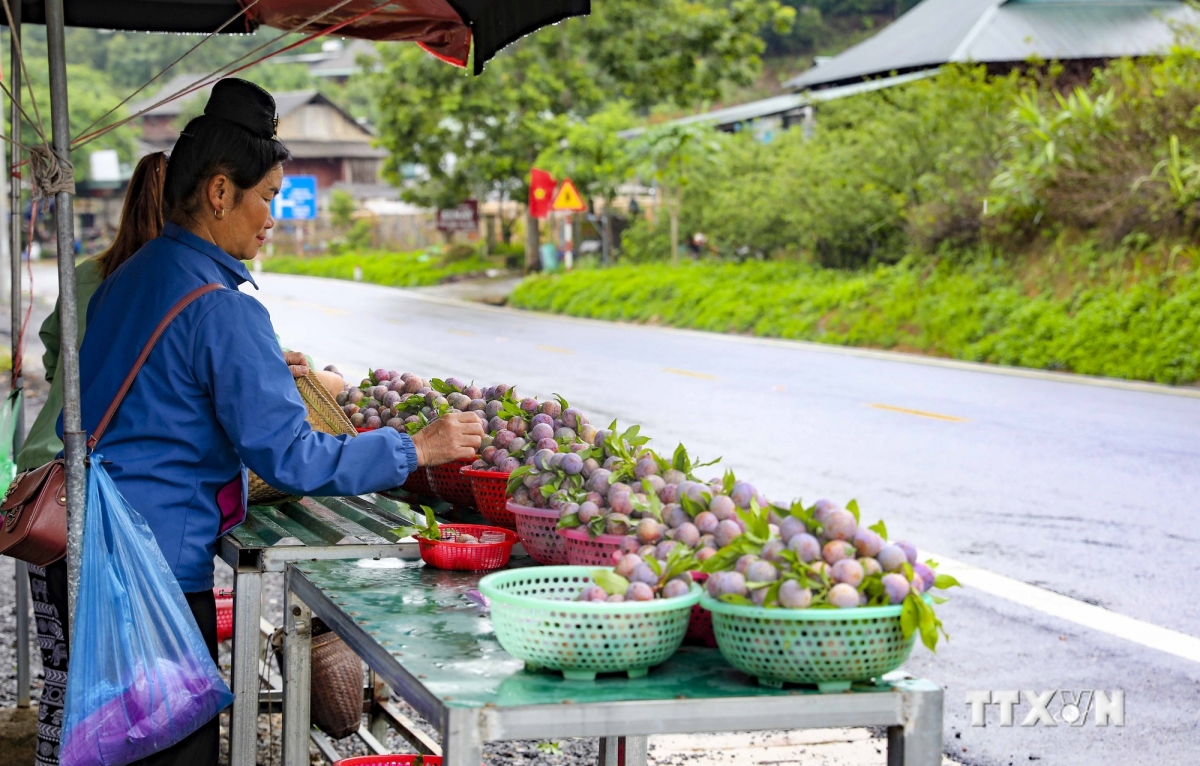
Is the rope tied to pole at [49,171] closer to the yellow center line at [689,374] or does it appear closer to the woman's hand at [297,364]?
the woman's hand at [297,364]

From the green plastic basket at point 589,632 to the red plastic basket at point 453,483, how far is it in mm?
1337

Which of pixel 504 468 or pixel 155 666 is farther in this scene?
pixel 504 468

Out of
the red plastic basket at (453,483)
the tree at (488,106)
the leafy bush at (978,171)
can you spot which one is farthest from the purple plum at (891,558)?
the tree at (488,106)

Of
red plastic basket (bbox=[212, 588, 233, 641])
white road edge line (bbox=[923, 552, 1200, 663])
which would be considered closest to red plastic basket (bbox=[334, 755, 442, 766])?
red plastic basket (bbox=[212, 588, 233, 641])

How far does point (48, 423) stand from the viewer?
337 centimetres

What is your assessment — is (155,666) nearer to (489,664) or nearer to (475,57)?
(489,664)

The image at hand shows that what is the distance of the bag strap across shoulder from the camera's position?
2783 millimetres

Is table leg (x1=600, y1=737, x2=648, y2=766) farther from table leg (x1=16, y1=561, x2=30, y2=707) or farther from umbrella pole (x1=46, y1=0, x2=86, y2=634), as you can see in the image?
table leg (x1=16, y1=561, x2=30, y2=707)

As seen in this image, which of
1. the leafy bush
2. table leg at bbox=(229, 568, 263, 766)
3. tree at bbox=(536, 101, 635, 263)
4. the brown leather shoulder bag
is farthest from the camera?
tree at bbox=(536, 101, 635, 263)

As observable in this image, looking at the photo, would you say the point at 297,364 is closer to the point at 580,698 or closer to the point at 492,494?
the point at 492,494

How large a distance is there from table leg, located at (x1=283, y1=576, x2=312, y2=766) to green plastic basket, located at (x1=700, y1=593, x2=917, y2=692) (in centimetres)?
120

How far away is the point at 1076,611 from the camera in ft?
20.6

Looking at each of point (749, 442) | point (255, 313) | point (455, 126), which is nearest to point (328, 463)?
point (255, 313)

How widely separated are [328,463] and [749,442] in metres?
8.37
